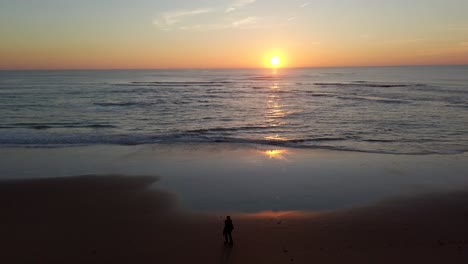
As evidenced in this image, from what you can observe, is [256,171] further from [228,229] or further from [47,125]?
[47,125]

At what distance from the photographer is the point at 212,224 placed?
12.9m

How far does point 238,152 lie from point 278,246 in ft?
41.9

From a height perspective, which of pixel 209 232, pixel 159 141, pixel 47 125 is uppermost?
pixel 47 125

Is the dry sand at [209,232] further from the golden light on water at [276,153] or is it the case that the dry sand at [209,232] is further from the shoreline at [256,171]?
the golden light on water at [276,153]

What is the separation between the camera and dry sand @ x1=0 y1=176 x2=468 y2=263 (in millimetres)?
10812

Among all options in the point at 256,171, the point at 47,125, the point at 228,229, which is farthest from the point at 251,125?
the point at 228,229

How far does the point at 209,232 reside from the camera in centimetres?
1232

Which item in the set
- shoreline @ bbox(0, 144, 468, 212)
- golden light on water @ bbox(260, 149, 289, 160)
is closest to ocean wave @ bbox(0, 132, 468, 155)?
shoreline @ bbox(0, 144, 468, 212)

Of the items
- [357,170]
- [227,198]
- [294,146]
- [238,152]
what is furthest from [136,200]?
[294,146]

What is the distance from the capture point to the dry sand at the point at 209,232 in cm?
1081

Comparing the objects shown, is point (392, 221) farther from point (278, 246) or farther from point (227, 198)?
point (227, 198)

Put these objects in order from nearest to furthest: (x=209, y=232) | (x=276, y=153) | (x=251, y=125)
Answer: (x=209, y=232)
(x=276, y=153)
(x=251, y=125)

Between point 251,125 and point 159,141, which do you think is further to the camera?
point 251,125

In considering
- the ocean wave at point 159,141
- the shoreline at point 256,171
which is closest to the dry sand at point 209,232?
the shoreline at point 256,171
